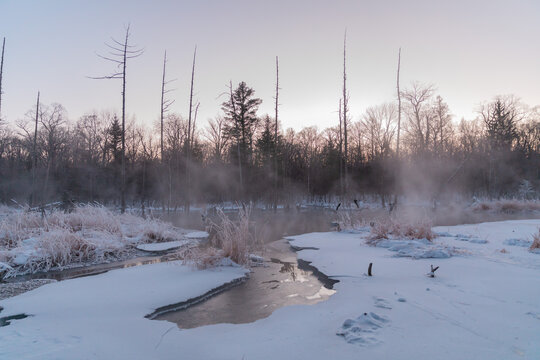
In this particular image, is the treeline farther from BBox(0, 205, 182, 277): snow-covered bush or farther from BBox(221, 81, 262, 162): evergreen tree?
BBox(0, 205, 182, 277): snow-covered bush

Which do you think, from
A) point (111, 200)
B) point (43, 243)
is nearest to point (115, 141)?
point (111, 200)

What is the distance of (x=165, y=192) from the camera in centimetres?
3181

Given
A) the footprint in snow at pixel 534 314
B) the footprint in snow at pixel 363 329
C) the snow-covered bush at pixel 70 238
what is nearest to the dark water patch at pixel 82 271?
the snow-covered bush at pixel 70 238

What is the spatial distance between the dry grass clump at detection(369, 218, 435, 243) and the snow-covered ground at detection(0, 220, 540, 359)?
91.8 inches

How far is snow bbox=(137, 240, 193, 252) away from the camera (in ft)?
26.1

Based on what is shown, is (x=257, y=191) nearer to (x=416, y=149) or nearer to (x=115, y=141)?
(x=115, y=141)

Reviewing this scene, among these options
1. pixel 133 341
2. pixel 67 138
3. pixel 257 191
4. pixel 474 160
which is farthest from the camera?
pixel 67 138

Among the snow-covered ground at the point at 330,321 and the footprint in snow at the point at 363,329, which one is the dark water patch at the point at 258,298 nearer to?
the snow-covered ground at the point at 330,321

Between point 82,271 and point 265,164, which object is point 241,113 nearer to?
point 265,164

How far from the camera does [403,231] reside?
7.37 m

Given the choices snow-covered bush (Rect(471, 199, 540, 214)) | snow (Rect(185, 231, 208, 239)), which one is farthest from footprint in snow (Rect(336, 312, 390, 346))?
snow-covered bush (Rect(471, 199, 540, 214))

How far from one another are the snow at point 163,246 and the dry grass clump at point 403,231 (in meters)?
5.53

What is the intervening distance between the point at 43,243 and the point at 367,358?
286 inches

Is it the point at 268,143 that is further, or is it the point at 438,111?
the point at 438,111
